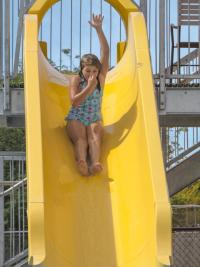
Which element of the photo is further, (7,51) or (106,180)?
(7,51)

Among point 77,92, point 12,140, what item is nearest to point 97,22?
point 77,92

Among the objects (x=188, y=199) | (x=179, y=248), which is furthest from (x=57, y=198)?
(x=188, y=199)

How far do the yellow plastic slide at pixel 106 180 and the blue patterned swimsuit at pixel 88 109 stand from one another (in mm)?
146

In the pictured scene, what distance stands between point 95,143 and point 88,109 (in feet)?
1.23

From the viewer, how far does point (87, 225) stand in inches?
196

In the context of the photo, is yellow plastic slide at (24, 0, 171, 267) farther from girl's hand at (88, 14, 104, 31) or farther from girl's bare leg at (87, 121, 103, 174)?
girl's hand at (88, 14, 104, 31)

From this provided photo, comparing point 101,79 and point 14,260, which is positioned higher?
point 101,79

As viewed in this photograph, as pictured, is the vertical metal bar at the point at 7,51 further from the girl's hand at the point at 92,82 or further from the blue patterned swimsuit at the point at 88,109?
the girl's hand at the point at 92,82

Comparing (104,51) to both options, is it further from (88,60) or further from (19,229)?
(19,229)

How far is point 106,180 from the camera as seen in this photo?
5371 millimetres

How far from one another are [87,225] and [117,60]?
219 cm

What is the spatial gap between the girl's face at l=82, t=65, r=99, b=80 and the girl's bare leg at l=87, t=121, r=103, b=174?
43cm

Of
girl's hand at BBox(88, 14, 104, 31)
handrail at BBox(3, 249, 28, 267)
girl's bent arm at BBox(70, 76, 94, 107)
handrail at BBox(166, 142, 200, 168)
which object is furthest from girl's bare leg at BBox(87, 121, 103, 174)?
handrail at BBox(166, 142, 200, 168)

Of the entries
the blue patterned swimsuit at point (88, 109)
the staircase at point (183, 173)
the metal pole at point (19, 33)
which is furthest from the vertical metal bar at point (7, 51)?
the staircase at point (183, 173)
